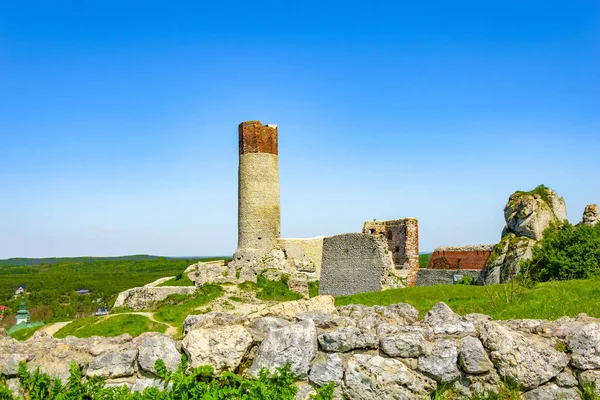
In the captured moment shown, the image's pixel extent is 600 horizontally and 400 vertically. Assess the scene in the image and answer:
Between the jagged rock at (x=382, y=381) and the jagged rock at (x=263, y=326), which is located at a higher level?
the jagged rock at (x=263, y=326)

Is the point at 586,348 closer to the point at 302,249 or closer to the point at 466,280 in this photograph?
the point at 466,280

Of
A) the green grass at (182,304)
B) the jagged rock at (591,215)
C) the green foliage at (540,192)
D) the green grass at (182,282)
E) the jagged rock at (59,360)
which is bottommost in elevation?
the green grass at (182,304)

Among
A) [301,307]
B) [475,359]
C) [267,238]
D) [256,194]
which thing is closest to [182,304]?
[267,238]

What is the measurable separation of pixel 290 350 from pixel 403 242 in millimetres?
24714

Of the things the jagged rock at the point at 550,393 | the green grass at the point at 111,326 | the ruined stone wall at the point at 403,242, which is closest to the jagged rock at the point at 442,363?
the jagged rock at the point at 550,393

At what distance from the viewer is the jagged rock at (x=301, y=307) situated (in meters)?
6.65

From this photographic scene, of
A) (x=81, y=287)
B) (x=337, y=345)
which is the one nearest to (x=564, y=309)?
(x=337, y=345)

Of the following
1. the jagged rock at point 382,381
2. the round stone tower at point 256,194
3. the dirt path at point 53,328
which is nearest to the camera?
the jagged rock at point 382,381

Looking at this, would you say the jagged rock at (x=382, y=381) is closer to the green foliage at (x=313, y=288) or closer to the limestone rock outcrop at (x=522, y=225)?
the limestone rock outcrop at (x=522, y=225)

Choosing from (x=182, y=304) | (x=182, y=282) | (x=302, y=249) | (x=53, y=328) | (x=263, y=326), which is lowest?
(x=53, y=328)

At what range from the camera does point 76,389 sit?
5.40 meters

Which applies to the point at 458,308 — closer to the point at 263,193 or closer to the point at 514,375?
the point at 514,375

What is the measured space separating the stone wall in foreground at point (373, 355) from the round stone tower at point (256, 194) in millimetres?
27960

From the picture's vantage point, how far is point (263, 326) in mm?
5805
